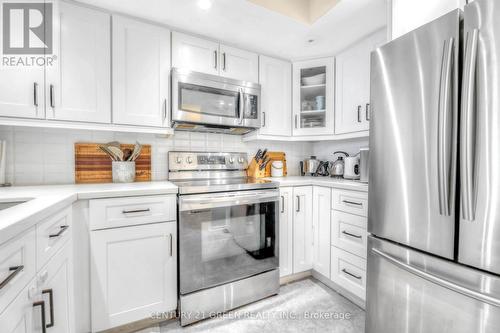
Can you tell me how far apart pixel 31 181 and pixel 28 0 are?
1.19 metres

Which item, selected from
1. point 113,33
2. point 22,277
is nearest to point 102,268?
point 22,277

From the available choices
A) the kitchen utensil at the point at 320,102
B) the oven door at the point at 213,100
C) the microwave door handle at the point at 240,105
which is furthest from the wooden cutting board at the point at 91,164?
the kitchen utensil at the point at 320,102

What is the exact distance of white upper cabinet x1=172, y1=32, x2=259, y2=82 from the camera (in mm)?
1856

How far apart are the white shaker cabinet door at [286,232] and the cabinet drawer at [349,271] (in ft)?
1.20

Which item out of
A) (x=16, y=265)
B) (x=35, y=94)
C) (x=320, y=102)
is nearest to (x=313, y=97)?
(x=320, y=102)

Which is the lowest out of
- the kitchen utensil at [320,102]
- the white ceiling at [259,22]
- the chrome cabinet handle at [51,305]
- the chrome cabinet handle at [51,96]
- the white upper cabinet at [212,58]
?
the chrome cabinet handle at [51,305]

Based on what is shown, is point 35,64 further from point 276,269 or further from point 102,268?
point 276,269

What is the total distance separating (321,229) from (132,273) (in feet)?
4.98

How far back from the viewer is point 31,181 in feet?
5.44

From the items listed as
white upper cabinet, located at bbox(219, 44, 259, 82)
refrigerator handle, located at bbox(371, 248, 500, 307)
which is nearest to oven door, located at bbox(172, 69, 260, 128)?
white upper cabinet, located at bbox(219, 44, 259, 82)

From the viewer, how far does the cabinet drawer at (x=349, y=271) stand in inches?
67.1

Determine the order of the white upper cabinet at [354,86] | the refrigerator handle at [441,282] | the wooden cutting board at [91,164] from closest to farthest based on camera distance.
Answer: the refrigerator handle at [441,282] < the wooden cutting board at [91,164] < the white upper cabinet at [354,86]

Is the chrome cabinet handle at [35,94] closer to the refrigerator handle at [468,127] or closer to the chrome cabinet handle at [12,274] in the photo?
the chrome cabinet handle at [12,274]

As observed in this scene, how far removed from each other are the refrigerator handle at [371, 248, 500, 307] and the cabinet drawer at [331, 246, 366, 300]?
0.62 m
